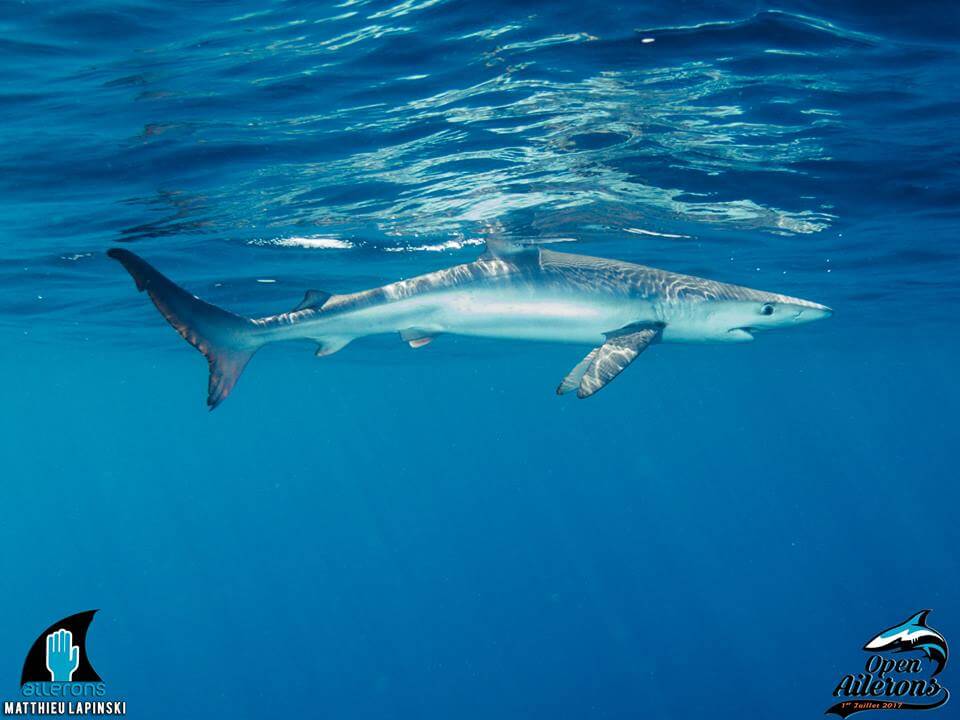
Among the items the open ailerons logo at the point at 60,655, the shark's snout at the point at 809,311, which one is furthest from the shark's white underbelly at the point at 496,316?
the open ailerons logo at the point at 60,655

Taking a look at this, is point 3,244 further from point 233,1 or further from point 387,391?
point 387,391

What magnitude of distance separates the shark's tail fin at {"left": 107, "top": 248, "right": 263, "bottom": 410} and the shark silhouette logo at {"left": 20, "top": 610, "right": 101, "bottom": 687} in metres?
7.16

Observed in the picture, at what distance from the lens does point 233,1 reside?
820 centimetres

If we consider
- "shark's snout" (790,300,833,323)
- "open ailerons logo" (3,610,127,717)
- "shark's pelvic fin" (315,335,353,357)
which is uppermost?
"shark's pelvic fin" (315,335,353,357)

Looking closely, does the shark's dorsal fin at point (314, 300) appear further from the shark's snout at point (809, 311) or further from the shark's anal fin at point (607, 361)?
the shark's snout at point (809, 311)

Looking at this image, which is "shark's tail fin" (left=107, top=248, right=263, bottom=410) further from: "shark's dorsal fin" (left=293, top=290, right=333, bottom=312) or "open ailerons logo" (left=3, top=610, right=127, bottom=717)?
"open ailerons logo" (left=3, top=610, right=127, bottom=717)

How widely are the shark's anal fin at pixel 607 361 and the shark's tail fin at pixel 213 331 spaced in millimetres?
3302

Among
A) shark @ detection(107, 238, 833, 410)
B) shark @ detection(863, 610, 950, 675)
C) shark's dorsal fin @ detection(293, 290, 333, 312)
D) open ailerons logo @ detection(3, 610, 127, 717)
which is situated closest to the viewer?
shark @ detection(107, 238, 833, 410)

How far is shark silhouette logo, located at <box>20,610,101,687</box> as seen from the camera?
12469 mm

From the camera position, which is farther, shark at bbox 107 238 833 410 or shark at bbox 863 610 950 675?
shark at bbox 863 610 950 675

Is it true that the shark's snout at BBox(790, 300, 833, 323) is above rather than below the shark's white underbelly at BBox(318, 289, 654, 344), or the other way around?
below

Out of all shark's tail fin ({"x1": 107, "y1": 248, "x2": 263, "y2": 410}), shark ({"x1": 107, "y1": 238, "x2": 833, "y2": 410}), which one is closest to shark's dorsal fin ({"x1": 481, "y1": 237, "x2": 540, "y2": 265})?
shark ({"x1": 107, "y1": 238, "x2": 833, "y2": 410})

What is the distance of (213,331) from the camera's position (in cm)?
739

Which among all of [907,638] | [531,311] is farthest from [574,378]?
[907,638]
